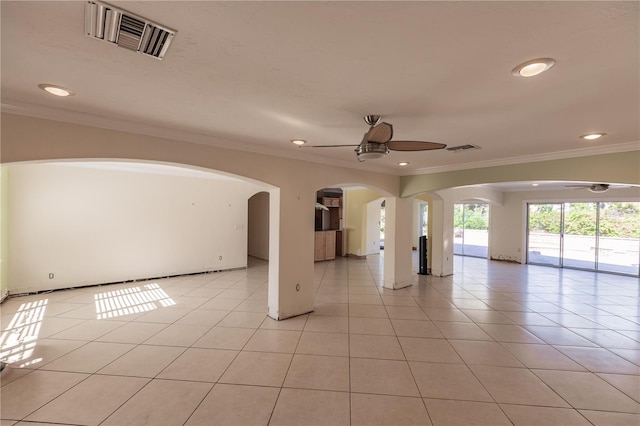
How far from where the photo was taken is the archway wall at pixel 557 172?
10.8ft

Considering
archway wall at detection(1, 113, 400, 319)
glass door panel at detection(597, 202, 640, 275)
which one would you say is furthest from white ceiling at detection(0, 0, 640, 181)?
glass door panel at detection(597, 202, 640, 275)

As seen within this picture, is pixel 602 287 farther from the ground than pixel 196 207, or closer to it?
closer to it

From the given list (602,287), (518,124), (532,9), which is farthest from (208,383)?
(602,287)

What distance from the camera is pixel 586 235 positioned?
27.5 feet

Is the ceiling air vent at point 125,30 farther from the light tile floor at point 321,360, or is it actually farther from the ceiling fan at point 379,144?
the light tile floor at point 321,360

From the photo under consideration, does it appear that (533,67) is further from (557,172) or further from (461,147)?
(557,172)

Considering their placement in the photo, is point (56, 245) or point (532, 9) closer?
point (532, 9)

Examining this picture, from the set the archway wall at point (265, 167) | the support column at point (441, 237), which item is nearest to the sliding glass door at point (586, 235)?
the support column at point (441, 237)

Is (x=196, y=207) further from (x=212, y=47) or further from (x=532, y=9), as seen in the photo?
(x=532, y=9)

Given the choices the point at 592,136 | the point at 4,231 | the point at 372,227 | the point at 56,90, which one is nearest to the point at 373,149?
the point at 56,90

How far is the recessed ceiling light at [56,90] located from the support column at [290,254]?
2390 mm

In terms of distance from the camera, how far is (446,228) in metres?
7.02

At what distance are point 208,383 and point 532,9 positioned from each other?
349 centimetres

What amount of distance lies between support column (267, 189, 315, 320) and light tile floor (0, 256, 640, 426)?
0.30 meters
